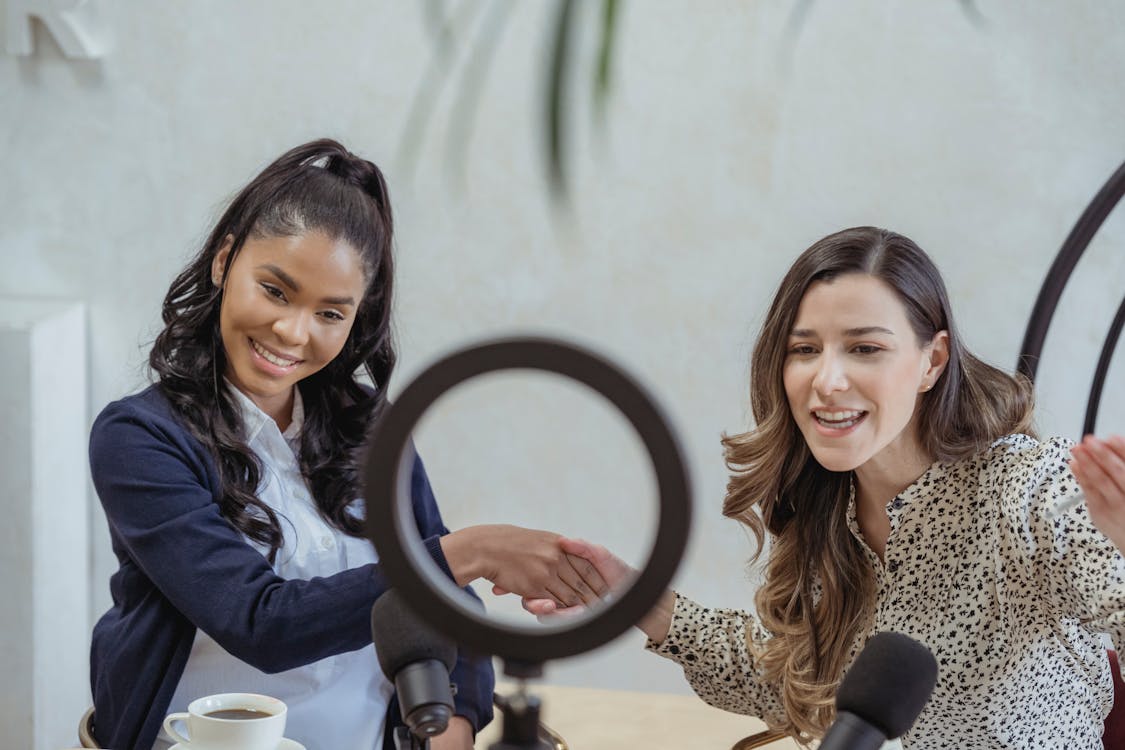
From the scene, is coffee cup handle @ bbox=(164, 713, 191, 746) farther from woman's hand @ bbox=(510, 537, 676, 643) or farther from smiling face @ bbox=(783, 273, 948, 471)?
smiling face @ bbox=(783, 273, 948, 471)

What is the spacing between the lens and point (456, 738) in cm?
139

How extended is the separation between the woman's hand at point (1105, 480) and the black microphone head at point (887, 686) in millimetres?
635

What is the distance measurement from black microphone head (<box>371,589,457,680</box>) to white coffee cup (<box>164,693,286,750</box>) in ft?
1.65

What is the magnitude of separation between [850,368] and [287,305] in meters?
0.64

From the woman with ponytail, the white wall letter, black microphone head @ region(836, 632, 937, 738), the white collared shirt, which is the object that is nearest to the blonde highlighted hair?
the woman with ponytail

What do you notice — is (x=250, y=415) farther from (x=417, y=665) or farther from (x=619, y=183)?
(x=619, y=183)

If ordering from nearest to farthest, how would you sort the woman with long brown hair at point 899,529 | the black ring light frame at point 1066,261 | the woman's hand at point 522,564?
the woman's hand at point 522,564 → the woman with long brown hair at point 899,529 → the black ring light frame at point 1066,261

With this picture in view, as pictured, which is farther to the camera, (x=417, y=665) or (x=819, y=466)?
(x=819, y=466)

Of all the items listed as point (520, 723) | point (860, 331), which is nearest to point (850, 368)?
point (860, 331)

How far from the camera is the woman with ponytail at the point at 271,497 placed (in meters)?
1.30

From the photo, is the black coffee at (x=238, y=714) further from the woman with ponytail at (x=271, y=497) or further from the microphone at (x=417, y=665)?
the microphone at (x=417, y=665)

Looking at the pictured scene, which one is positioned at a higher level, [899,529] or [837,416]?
[837,416]

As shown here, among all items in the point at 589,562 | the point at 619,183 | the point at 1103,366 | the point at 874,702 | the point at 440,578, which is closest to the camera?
the point at 440,578

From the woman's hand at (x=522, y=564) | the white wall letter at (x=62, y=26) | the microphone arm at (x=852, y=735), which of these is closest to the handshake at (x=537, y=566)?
the woman's hand at (x=522, y=564)
